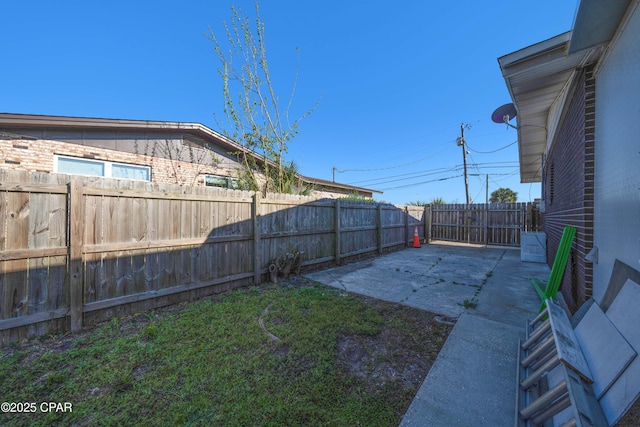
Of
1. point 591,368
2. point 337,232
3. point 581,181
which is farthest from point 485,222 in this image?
point 591,368

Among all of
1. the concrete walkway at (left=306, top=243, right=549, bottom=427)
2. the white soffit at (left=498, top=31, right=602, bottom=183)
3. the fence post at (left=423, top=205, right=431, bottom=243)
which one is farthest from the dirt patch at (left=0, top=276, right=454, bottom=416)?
the fence post at (left=423, top=205, right=431, bottom=243)

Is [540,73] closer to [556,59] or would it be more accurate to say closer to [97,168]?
[556,59]

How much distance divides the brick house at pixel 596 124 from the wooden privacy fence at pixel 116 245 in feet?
15.5

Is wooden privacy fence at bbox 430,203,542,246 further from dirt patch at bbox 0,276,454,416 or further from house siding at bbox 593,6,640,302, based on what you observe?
dirt patch at bbox 0,276,454,416

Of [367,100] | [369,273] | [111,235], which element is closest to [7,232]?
[111,235]

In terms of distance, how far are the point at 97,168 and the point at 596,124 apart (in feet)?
31.0

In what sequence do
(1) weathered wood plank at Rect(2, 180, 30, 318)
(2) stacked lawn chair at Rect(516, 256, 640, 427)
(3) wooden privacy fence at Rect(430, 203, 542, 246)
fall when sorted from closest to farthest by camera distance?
(2) stacked lawn chair at Rect(516, 256, 640, 427)
(1) weathered wood plank at Rect(2, 180, 30, 318)
(3) wooden privacy fence at Rect(430, 203, 542, 246)

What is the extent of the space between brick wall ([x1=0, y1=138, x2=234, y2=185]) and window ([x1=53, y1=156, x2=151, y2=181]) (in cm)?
10

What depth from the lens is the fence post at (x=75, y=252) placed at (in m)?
2.82

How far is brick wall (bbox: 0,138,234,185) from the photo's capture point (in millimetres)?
5402

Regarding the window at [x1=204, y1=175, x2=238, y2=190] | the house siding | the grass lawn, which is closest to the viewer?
the grass lawn

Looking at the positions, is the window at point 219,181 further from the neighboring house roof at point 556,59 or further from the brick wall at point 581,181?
the brick wall at point 581,181

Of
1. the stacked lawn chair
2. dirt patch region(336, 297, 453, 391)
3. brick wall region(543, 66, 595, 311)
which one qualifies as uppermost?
A: brick wall region(543, 66, 595, 311)

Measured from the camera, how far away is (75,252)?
2.84 meters
